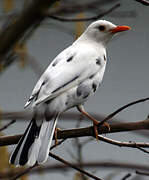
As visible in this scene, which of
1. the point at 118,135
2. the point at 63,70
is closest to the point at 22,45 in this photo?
the point at 63,70

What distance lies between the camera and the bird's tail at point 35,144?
1.98m

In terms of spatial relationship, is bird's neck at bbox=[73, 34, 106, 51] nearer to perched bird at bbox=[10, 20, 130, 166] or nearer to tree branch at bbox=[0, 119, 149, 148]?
perched bird at bbox=[10, 20, 130, 166]

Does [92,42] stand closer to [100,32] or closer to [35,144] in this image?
[100,32]

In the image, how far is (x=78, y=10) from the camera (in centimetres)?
201

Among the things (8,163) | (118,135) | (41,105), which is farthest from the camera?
(118,135)

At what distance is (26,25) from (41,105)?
54 centimetres

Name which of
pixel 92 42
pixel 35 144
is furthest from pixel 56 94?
pixel 92 42

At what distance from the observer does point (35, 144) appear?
6.81ft

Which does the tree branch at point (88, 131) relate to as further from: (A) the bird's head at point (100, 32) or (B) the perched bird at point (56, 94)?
(A) the bird's head at point (100, 32)

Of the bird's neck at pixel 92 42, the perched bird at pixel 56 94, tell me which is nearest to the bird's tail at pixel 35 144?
the perched bird at pixel 56 94

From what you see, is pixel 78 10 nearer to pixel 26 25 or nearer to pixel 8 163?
pixel 26 25

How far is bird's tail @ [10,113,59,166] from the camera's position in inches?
77.8

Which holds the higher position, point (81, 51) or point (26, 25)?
point (26, 25)

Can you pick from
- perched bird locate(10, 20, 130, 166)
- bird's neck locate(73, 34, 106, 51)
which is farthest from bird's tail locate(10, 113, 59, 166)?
bird's neck locate(73, 34, 106, 51)
